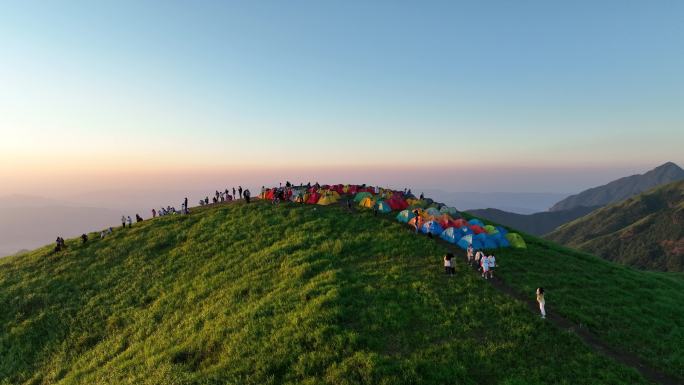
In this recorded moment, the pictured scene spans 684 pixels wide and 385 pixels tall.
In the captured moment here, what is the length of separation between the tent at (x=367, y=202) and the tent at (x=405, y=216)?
18.4 ft

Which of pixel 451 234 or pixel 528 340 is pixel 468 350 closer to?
pixel 528 340

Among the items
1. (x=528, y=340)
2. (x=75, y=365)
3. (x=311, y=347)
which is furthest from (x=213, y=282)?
(x=528, y=340)

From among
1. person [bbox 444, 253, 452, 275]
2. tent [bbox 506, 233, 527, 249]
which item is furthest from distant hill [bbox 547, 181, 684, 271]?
person [bbox 444, 253, 452, 275]

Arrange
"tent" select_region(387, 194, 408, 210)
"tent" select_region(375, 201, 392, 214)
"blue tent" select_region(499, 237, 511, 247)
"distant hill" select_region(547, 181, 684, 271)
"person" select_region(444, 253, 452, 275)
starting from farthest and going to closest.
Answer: "distant hill" select_region(547, 181, 684, 271) < "tent" select_region(387, 194, 408, 210) < "tent" select_region(375, 201, 392, 214) < "blue tent" select_region(499, 237, 511, 247) < "person" select_region(444, 253, 452, 275)

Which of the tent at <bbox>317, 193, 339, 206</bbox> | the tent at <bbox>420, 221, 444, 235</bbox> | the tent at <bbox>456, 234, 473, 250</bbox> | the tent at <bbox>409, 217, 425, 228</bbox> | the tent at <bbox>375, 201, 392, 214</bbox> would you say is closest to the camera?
the tent at <bbox>456, 234, 473, 250</bbox>

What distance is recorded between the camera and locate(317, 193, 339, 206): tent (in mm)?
49250

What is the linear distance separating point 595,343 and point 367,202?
96.9ft

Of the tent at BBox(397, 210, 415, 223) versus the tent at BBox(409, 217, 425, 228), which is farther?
the tent at BBox(397, 210, 415, 223)

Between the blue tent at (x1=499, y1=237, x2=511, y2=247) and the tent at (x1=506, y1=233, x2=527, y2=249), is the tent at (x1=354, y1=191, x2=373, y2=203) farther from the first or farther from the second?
the tent at (x1=506, y1=233, x2=527, y2=249)

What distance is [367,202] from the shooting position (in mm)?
46344

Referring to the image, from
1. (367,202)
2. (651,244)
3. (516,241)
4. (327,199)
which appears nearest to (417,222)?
(516,241)

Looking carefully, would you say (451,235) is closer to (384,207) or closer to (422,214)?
(422,214)

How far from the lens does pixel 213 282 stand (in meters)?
32.0

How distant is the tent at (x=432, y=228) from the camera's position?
35500mm
